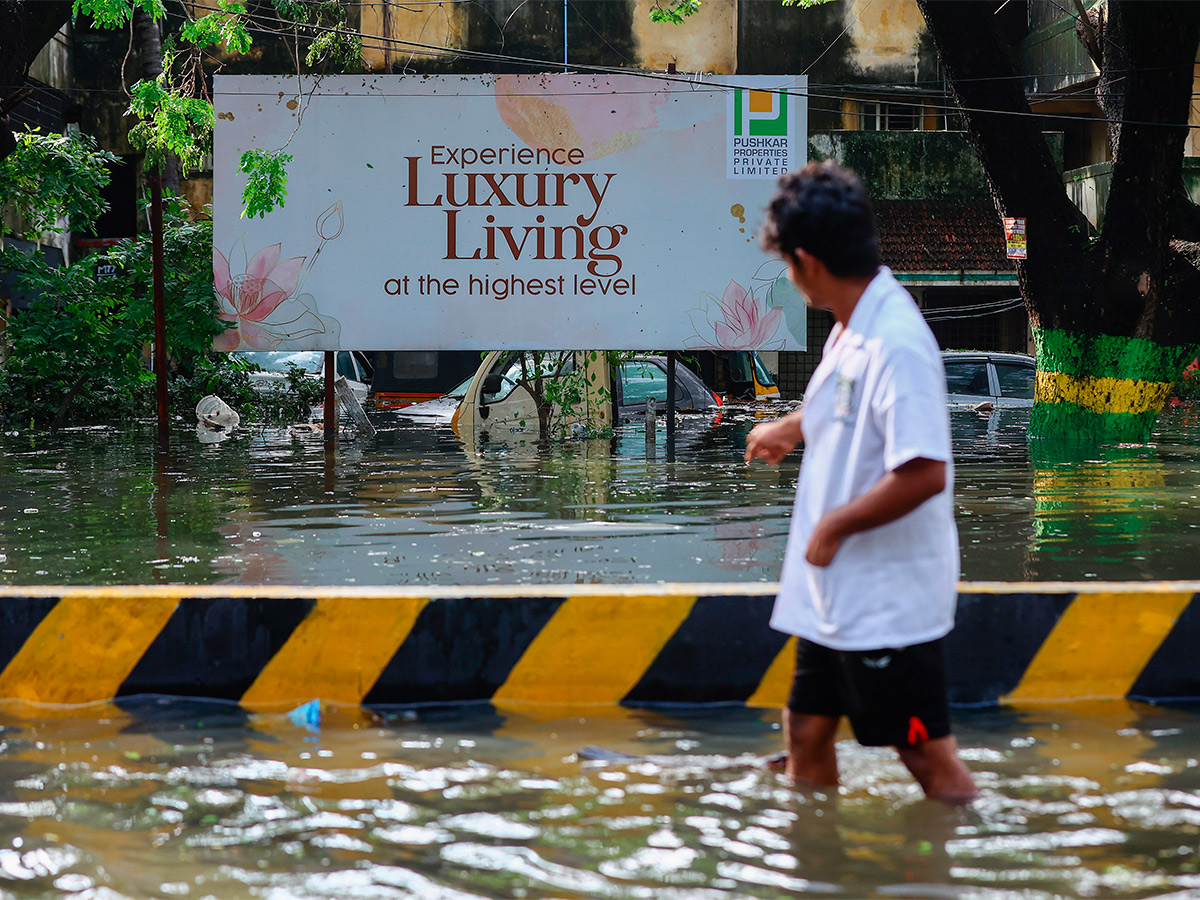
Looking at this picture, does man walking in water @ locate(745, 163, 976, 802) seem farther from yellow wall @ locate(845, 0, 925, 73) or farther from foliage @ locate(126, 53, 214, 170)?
yellow wall @ locate(845, 0, 925, 73)

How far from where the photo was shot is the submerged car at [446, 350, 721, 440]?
14562 millimetres

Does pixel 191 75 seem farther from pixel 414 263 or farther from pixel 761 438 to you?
pixel 761 438

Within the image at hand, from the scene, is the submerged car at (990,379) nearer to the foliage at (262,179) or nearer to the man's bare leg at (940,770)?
the foliage at (262,179)

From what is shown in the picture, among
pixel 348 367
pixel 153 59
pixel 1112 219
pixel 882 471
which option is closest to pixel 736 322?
pixel 1112 219

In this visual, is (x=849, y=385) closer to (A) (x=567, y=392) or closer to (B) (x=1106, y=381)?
(A) (x=567, y=392)

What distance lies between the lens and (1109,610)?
4.33 meters

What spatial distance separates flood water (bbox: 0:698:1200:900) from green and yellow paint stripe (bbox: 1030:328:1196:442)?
413 inches

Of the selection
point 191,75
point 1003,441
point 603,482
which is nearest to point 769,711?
point 603,482

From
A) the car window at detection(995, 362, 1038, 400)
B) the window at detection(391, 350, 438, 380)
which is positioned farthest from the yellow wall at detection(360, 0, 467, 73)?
the car window at detection(995, 362, 1038, 400)

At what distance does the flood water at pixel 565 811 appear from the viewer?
2840mm

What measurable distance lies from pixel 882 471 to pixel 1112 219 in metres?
12.2

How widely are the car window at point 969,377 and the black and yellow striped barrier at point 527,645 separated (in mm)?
13983

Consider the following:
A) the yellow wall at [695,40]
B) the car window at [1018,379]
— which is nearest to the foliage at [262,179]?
the car window at [1018,379]

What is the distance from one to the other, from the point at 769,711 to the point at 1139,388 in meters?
10.9
